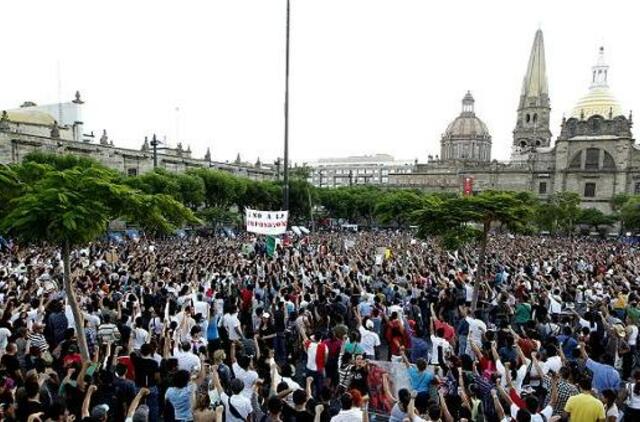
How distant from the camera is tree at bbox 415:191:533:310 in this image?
1255 centimetres

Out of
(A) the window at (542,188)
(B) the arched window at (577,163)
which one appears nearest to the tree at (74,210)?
(B) the arched window at (577,163)

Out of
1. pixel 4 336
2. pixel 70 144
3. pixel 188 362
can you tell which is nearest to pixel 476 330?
pixel 188 362

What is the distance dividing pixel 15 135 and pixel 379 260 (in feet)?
104

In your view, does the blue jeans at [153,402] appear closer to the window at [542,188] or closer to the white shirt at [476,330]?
the white shirt at [476,330]

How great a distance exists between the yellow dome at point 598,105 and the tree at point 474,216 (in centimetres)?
7267

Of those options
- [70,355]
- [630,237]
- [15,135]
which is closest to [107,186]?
[70,355]

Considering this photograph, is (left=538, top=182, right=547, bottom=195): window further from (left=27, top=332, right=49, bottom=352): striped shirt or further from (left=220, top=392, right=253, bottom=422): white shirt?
(left=220, top=392, right=253, bottom=422): white shirt

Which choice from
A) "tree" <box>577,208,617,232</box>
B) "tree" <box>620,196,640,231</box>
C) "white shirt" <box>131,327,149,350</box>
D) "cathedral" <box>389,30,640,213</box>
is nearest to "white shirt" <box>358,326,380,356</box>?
"white shirt" <box>131,327,149,350</box>

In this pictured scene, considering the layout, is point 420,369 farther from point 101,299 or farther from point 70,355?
point 101,299

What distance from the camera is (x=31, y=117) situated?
54.7 meters

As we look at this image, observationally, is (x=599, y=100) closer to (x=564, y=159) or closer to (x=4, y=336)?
(x=564, y=159)

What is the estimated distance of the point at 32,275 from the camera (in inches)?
541

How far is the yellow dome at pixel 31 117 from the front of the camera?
174 feet

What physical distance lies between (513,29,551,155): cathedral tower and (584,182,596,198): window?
1784 cm
